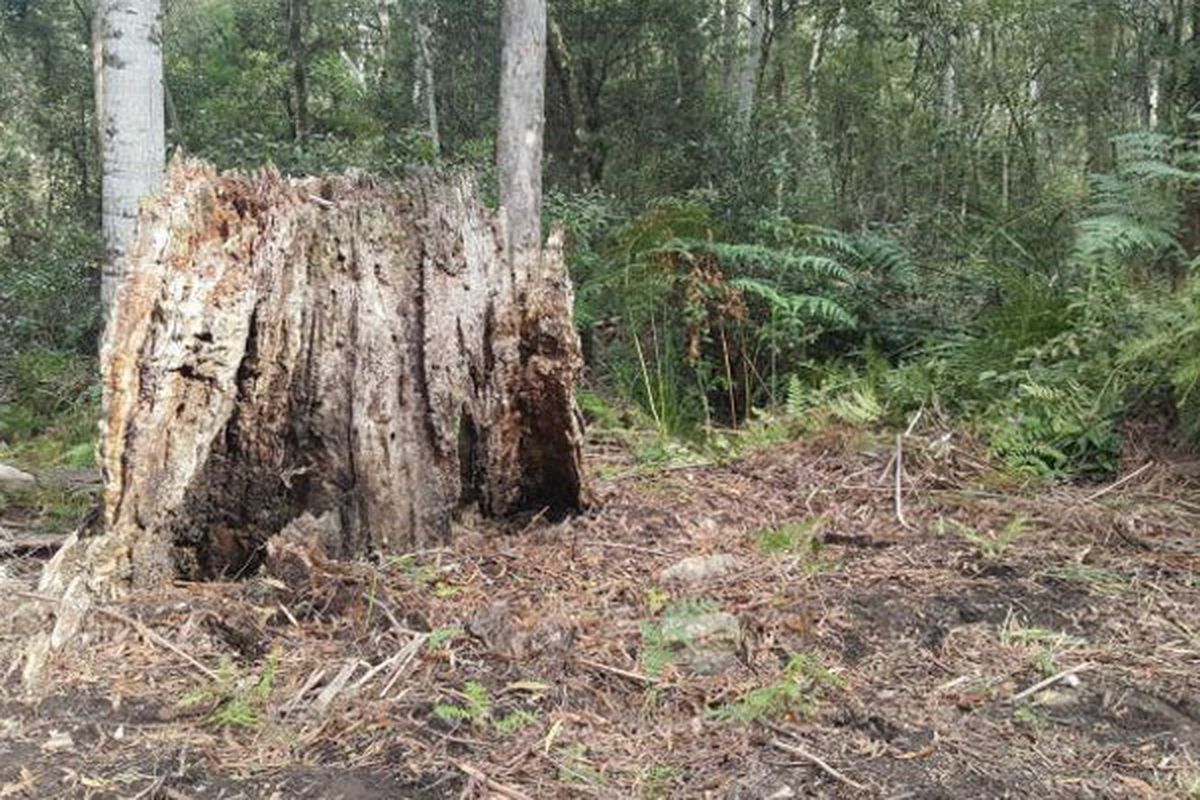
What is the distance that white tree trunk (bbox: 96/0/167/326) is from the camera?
604 centimetres

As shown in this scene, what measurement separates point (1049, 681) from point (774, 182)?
709cm

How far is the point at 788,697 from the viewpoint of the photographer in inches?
96.7

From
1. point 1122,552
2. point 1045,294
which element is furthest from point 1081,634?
point 1045,294

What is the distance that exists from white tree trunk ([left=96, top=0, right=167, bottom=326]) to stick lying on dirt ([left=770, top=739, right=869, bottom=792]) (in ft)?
17.0

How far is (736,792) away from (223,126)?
1496cm

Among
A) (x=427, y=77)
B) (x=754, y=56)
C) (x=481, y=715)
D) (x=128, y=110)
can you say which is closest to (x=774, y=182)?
(x=754, y=56)

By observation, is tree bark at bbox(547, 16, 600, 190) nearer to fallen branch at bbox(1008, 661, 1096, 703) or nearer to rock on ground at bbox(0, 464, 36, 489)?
rock on ground at bbox(0, 464, 36, 489)

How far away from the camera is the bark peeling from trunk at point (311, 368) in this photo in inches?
121

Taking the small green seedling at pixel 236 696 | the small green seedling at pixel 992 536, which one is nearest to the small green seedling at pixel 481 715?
the small green seedling at pixel 236 696

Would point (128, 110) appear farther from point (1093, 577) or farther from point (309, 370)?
point (1093, 577)

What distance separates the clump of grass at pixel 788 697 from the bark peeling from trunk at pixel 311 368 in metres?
1.40

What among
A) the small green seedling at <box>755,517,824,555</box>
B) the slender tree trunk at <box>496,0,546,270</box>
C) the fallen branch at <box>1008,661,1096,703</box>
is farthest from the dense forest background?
the fallen branch at <box>1008,661,1096,703</box>

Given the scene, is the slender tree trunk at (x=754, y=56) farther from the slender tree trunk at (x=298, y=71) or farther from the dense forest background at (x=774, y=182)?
the slender tree trunk at (x=298, y=71)

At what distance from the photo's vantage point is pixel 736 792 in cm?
211
